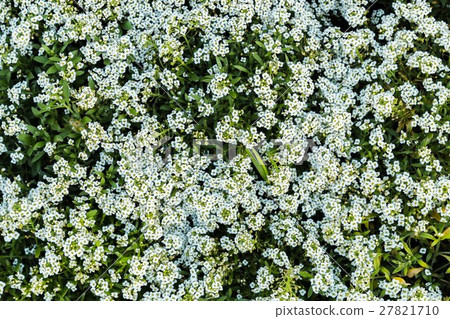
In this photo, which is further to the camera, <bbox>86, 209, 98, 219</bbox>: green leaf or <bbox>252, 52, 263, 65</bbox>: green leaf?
<bbox>252, 52, 263, 65</bbox>: green leaf

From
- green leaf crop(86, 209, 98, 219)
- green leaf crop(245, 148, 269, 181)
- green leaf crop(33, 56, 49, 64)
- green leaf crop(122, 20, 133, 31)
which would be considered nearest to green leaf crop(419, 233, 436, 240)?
green leaf crop(245, 148, 269, 181)

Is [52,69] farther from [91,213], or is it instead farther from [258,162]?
[258,162]

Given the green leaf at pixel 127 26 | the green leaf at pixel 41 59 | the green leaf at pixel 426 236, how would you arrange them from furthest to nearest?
the green leaf at pixel 127 26 → the green leaf at pixel 41 59 → the green leaf at pixel 426 236

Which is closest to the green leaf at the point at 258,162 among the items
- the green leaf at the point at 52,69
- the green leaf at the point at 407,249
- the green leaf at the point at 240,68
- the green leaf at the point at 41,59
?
the green leaf at the point at 240,68

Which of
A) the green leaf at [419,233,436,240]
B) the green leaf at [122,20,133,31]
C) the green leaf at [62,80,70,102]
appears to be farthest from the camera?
the green leaf at [122,20,133,31]

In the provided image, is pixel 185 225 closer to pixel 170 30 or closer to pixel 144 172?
pixel 144 172

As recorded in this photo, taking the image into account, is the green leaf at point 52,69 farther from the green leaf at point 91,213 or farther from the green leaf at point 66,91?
the green leaf at point 91,213

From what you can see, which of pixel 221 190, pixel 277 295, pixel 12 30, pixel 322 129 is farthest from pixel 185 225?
pixel 12 30

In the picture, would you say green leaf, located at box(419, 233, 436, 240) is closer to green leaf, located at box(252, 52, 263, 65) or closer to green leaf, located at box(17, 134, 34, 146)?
green leaf, located at box(252, 52, 263, 65)
